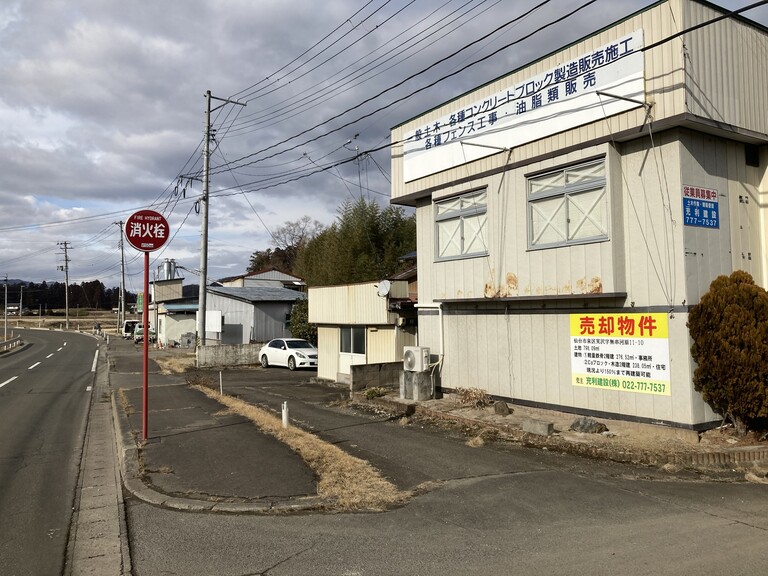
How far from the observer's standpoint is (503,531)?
543 cm

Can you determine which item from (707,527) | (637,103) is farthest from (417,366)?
(707,527)

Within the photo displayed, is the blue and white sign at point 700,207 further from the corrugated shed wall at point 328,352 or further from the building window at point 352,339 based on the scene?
the corrugated shed wall at point 328,352

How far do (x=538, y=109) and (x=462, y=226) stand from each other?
3.09 m

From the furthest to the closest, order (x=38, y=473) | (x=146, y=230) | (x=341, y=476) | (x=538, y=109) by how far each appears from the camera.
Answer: (x=538, y=109) < (x=146, y=230) < (x=38, y=473) < (x=341, y=476)

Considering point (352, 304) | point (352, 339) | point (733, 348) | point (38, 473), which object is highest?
point (352, 304)

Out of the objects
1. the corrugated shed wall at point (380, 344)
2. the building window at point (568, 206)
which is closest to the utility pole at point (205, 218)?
the corrugated shed wall at point (380, 344)

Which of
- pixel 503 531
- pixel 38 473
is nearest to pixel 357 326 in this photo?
pixel 38 473

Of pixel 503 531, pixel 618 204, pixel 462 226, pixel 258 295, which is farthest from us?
pixel 258 295

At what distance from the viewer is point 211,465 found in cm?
789

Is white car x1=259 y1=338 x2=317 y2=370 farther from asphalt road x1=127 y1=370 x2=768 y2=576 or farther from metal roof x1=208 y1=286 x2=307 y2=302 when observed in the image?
asphalt road x1=127 y1=370 x2=768 y2=576

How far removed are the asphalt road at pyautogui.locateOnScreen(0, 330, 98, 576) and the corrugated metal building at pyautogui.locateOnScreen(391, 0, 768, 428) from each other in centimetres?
820

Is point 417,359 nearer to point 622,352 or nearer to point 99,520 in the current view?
point 622,352

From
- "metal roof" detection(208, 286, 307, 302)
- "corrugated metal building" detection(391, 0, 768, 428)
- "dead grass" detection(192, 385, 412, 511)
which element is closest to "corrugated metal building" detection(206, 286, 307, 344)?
"metal roof" detection(208, 286, 307, 302)

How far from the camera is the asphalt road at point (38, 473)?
16.9 ft
